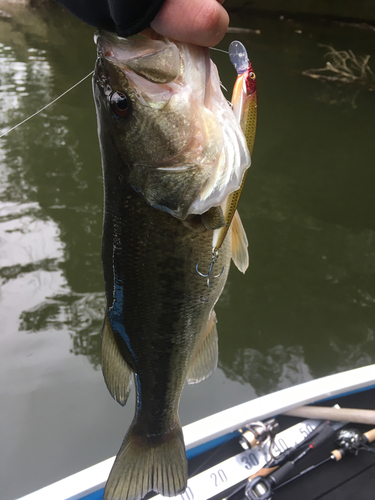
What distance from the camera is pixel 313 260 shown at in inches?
193

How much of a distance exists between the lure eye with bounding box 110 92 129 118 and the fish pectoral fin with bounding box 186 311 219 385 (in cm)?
82

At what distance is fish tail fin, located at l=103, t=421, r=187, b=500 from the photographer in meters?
1.48

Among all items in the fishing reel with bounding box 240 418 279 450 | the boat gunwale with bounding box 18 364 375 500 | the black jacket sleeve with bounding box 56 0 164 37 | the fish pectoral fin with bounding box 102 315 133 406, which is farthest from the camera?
the fishing reel with bounding box 240 418 279 450

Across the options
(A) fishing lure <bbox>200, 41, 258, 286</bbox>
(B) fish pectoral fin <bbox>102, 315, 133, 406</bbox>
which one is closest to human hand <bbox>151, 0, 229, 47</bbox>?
(A) fishing lure <bbox>200, 41, 258, 286</bbox>

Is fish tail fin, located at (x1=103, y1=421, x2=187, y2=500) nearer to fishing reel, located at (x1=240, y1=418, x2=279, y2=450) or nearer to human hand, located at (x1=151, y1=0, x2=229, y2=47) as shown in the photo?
fishing reel, located at (x1=240, y1=418, x2=279, y2=450)

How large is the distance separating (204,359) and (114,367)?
35 centimetres

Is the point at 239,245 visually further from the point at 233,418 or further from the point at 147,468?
the point at 233,418

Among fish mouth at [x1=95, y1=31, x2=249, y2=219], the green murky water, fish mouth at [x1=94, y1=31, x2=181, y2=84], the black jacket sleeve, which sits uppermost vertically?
the black jacket sleeve

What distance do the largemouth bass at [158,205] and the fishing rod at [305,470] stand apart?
0.81 metres

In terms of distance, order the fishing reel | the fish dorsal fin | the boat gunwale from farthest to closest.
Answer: the fishing reel
the boat gunwale
the fish dorsal fin

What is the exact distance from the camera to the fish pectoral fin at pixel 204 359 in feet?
4.91

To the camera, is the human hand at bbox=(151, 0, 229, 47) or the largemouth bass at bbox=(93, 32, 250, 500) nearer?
the human hand at bbox=(151, 0, 229, 47)

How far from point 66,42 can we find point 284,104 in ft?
29.7

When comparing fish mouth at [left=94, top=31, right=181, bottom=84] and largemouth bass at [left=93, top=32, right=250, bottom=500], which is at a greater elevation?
fish mouth at [left=94, top=31, right=181, bottom=84]
